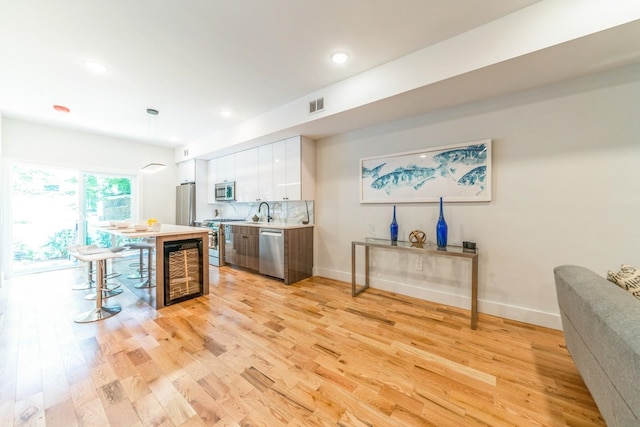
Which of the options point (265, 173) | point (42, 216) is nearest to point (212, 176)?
point (265, 173)

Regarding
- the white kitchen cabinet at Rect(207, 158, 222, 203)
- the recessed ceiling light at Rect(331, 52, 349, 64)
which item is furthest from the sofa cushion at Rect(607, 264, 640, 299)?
the white kitchen cabinet at Rect(207, 158, 222, 203)

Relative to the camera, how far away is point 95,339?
213 cm

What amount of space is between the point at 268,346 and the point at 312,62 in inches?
110

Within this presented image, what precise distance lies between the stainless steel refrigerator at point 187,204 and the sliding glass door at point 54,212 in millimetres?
1230

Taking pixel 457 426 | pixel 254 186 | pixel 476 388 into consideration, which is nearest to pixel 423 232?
pixel 476 388

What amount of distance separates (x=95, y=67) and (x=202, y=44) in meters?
1.35

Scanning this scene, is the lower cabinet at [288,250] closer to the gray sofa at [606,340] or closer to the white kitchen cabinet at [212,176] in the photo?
the white kitchen cabinet at [212,176]

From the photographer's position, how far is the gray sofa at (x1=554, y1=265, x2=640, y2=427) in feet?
2.93

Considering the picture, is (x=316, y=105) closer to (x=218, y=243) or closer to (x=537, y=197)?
(x=537, y=197)

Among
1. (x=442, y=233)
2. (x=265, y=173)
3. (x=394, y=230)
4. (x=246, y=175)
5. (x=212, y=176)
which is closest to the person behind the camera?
(x=442, y=233)

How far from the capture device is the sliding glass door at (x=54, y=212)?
411 cm

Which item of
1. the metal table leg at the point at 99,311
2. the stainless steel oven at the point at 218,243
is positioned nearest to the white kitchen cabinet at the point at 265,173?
the stainless steel oven at the point at 218,243

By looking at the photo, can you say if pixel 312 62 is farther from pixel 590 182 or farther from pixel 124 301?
pixel 124 301

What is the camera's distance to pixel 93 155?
4.74 metres
